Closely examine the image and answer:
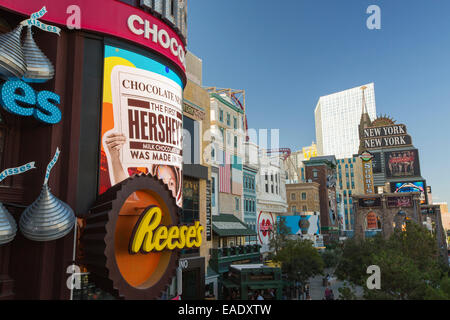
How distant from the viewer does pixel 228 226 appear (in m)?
39.3

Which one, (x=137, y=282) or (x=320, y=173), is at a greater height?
(x=320, y=173)

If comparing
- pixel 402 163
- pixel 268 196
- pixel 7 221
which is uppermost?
pixel 402 163

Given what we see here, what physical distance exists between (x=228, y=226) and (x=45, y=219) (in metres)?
26.4

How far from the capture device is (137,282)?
54.6ft

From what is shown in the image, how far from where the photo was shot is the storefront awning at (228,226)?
36.5 meters

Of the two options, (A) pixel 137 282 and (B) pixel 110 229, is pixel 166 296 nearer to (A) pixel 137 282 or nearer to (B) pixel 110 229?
(A) pixel 137 282

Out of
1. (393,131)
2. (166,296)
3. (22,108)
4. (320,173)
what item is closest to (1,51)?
(22,108)

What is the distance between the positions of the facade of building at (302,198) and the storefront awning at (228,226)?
3696cm

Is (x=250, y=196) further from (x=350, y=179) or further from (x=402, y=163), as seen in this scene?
(x=350, y=179)

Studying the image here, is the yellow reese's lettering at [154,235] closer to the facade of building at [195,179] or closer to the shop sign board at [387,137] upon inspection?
the facade of building at [195,179]

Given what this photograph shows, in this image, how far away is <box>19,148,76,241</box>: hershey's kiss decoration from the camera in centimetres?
1445

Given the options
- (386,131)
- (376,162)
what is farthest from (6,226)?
(386,131)

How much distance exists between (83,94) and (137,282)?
31.1 feet

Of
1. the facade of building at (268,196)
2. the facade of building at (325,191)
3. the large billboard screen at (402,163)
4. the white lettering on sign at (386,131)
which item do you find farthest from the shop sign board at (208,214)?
the white lettering on sign at (386,131)
